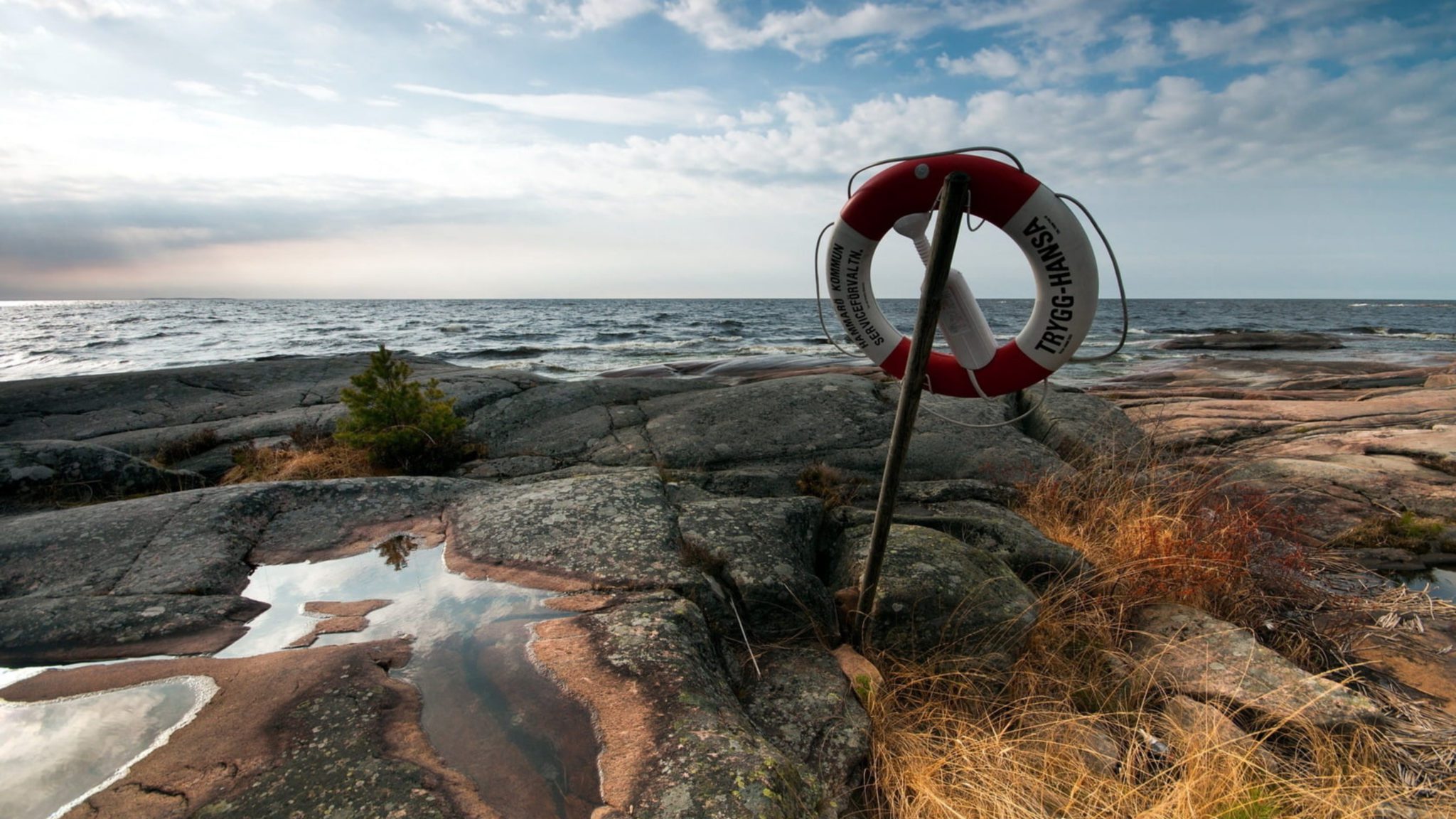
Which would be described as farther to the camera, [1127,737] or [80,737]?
[1127,737]

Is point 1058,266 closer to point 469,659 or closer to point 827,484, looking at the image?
point 827,484

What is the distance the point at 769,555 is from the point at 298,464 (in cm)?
535

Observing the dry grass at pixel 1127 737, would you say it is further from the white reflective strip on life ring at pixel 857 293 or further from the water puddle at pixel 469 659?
the white reflective strip on life ring at pixel 857 293

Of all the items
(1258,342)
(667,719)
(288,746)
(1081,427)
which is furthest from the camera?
(1258,342)

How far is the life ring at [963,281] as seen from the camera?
308cm

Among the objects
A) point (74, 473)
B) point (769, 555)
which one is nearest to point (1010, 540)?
point (769, 555)

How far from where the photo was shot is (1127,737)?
129 inches

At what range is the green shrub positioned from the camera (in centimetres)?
650

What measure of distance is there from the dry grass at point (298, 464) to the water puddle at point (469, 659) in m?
2.75

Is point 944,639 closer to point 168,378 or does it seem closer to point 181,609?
point 181,609

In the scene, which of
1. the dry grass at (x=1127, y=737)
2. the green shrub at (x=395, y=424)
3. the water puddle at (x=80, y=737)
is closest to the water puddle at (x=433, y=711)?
the water puddle at (x=80, y=737)

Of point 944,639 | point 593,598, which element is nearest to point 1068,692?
point 944,639

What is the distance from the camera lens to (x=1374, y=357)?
22781 millimetres

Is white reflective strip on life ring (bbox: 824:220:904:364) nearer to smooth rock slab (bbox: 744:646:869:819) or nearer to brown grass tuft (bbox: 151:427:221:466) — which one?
smooth rock slab (bbox: 744:646:869:819)
